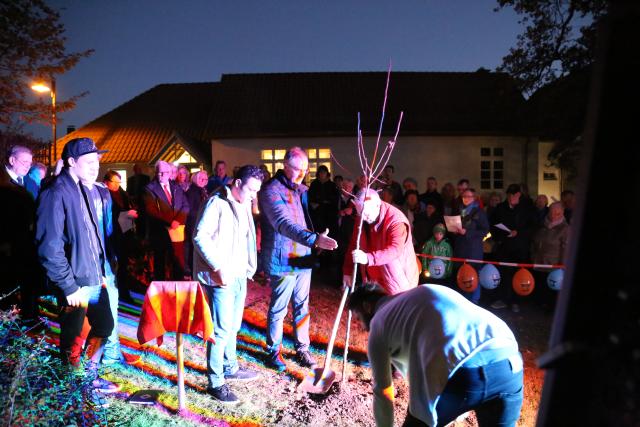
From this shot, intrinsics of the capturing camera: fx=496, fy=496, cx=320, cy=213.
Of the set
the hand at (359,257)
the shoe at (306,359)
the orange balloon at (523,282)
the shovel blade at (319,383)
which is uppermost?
the hand at (359,257)

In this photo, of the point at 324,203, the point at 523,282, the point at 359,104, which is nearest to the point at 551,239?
the point at 523,282

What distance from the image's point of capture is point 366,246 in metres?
5.12

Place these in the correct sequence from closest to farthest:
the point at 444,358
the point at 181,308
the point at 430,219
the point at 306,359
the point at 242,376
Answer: the point at 444,358
the point at 181,308
the point at 242,376
the point at 306,359
the point at 430,219

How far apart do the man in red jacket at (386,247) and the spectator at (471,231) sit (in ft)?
11.9

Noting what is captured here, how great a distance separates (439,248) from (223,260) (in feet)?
16.1

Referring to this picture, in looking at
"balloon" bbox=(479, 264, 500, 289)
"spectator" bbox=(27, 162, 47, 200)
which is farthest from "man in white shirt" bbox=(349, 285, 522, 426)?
"balloon" bbox=(479, 264, 500, 289)

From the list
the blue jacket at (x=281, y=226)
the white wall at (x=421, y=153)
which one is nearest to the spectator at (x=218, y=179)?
the blue jacket at (x=281, y=226)

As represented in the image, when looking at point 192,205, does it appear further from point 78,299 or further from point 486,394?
point 486,394

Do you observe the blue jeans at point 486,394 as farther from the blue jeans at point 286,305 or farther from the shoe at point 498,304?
the shoe at point 498,304

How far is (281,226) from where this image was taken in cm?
539

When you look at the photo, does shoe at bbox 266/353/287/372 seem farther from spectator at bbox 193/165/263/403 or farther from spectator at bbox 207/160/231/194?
spectator at bbox 207/160/231/194

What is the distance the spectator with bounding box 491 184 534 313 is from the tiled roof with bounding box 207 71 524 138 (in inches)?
600

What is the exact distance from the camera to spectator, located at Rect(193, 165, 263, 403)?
4602 mm

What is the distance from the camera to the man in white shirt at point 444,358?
8.11 ft
